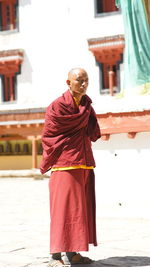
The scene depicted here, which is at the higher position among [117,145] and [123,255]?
[117,145]

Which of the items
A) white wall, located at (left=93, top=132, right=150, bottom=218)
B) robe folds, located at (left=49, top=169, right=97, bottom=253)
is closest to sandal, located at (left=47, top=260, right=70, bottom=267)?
robe folds, located at (left=49, top=169, right=97, bottom=253)

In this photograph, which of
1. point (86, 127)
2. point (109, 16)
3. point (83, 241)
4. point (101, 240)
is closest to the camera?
point (83, 241)

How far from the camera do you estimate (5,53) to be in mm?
24547

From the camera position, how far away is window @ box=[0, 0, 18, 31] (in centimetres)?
2475

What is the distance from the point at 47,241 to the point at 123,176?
1.87m

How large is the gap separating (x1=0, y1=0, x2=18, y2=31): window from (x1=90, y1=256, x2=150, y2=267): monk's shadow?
69.1ft

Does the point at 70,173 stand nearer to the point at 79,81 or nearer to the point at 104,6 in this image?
the point at 79,81

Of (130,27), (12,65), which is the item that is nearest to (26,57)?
(12,65)

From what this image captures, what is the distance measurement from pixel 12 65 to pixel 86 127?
20.4m

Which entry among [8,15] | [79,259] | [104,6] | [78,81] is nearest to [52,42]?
[104,6]

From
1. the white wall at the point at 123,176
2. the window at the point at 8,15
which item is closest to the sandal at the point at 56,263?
the white wall at the point at 123,176

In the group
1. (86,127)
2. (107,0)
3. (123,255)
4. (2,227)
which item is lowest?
(2,227)

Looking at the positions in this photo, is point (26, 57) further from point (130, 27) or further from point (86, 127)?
point (86, 127)

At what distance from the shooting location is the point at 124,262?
178 inches
